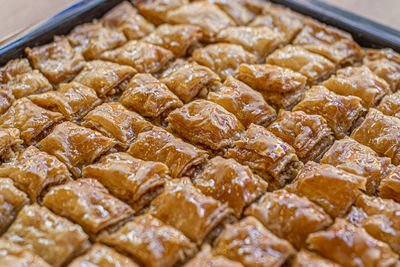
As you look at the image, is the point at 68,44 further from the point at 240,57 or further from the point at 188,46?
the point at 240,57

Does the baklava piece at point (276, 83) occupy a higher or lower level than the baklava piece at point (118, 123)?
lower

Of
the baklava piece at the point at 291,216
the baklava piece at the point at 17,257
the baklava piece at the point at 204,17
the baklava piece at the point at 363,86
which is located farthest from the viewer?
the baklava piece at the point at 204,17

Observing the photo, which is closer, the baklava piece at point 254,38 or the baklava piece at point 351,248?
the baklava piece at point 351,248

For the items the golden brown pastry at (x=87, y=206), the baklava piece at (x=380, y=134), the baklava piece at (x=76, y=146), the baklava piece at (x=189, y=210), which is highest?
the baklava piece at (x=76, y=146)

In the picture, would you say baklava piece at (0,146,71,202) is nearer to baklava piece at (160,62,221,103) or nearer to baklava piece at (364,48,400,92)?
baklava piece at (160,62,221,103)

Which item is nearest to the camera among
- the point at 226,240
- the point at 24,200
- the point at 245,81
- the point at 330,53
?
the point at 226,240

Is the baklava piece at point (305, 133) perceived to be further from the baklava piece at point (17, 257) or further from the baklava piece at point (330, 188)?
the baklava piece at point (17, 257)

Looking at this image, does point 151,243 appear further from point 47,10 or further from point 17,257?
point 47,10

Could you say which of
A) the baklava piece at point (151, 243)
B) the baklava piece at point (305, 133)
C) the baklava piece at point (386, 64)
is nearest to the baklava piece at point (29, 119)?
the baklava piece at point (151, 243)

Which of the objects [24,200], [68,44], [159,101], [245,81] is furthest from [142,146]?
[68,44]
